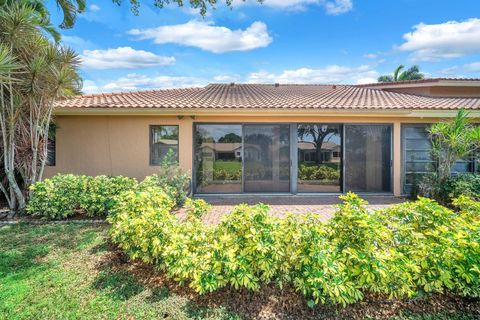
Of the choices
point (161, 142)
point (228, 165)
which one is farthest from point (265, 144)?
point (161, 142)

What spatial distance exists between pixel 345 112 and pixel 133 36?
43.1 feet

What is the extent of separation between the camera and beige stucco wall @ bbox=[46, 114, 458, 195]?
10.3 meters

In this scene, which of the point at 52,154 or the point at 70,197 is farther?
the point at 52,154

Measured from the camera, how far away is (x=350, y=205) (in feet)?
13.5

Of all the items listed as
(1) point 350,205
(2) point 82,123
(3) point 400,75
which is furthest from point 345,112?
(3) point 400,75

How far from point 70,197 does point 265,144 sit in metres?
6.75

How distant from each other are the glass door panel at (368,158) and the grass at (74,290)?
29.6 ft

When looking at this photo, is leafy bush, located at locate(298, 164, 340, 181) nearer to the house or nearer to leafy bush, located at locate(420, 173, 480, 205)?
the house

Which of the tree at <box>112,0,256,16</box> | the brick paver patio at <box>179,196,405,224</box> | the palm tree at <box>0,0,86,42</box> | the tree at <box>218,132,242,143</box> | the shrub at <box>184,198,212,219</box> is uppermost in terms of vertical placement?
the palm tree at <box>0,0,86,42</box>

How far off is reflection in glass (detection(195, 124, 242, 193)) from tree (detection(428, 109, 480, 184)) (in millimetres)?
6958

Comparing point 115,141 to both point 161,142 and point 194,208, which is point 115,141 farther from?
point 194,208

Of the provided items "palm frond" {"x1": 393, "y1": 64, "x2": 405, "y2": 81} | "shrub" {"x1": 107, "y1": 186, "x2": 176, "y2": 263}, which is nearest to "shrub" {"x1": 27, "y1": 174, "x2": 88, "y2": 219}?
"shrub" {"x1": 107, "y1": 186, "x2": 176, "y2": 263}

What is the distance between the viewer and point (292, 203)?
9.55 metres

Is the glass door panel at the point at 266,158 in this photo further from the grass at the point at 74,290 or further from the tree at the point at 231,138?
the grass at the point at 74,290
